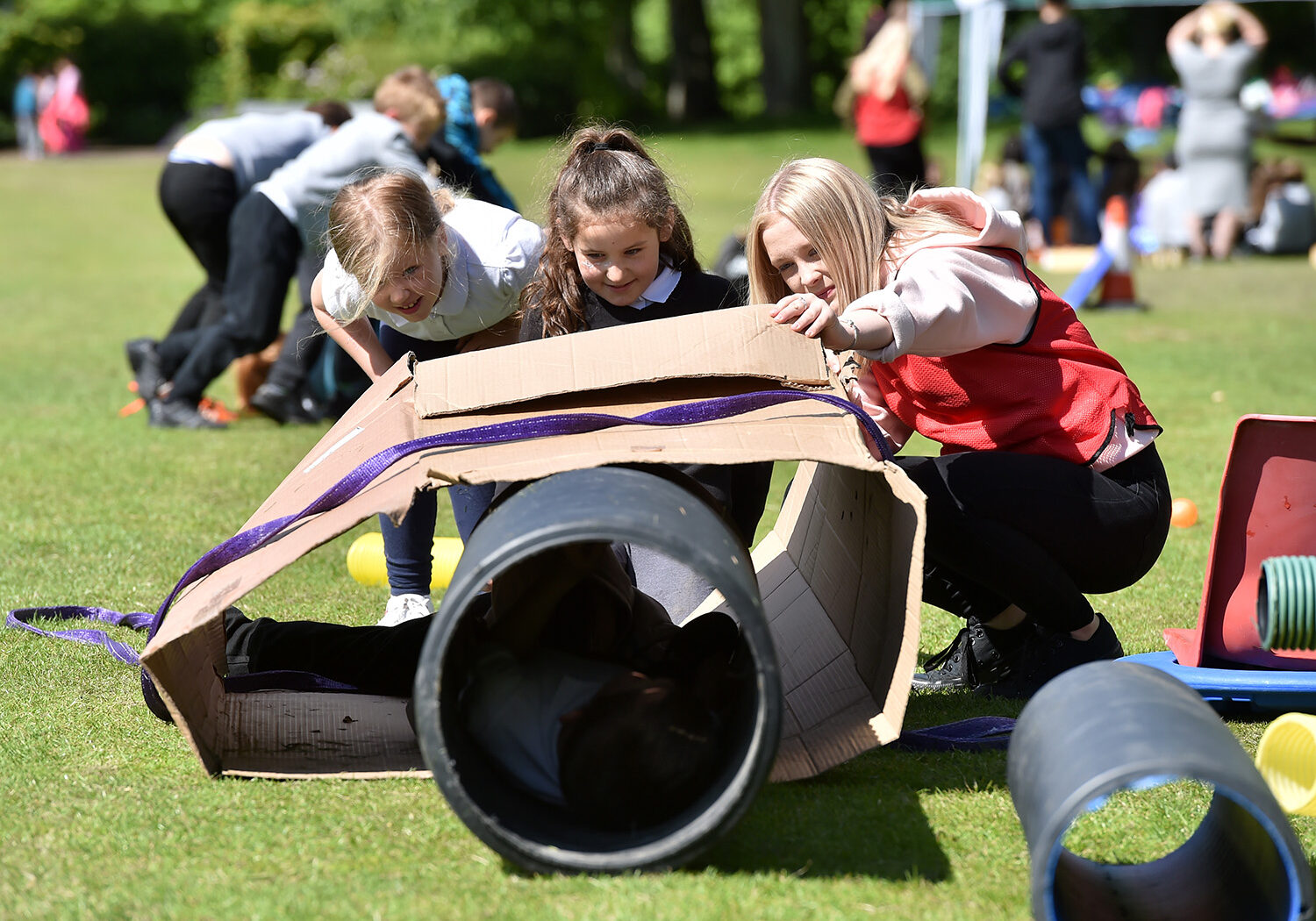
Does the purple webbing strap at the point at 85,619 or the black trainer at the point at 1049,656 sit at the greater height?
the black trainer at the point at 1049,656

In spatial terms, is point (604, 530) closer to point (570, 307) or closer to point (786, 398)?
point (786, 398)

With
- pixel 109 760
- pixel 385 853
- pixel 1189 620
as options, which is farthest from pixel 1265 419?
pixel 109 760

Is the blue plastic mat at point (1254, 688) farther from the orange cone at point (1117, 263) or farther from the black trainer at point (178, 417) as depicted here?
the orange cone at point (1117, 263)

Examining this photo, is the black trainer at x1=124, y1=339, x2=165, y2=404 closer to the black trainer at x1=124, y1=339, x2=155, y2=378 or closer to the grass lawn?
the black trainer at x1=124, y1=339, x2=155, y2=378

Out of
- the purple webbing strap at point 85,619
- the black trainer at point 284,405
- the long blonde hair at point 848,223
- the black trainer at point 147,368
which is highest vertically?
the long blonde hair at point 848,223

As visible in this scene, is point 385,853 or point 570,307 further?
point 570,307

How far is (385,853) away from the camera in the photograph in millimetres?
2539

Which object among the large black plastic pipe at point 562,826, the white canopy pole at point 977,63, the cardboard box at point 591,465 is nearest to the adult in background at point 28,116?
the white canopy pole at point 977,63

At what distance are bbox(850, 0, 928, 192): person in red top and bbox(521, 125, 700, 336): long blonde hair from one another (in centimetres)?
823

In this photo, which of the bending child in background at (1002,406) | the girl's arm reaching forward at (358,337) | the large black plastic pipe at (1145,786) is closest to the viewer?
the large black plastic pipe at (1145,786)

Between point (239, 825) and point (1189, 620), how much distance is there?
2753 mm

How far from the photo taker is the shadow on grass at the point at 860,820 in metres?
2.50

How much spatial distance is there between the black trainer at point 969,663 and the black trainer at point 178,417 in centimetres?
485

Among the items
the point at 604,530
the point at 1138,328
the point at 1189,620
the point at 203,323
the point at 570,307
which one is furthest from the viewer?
the point at 1138,328
